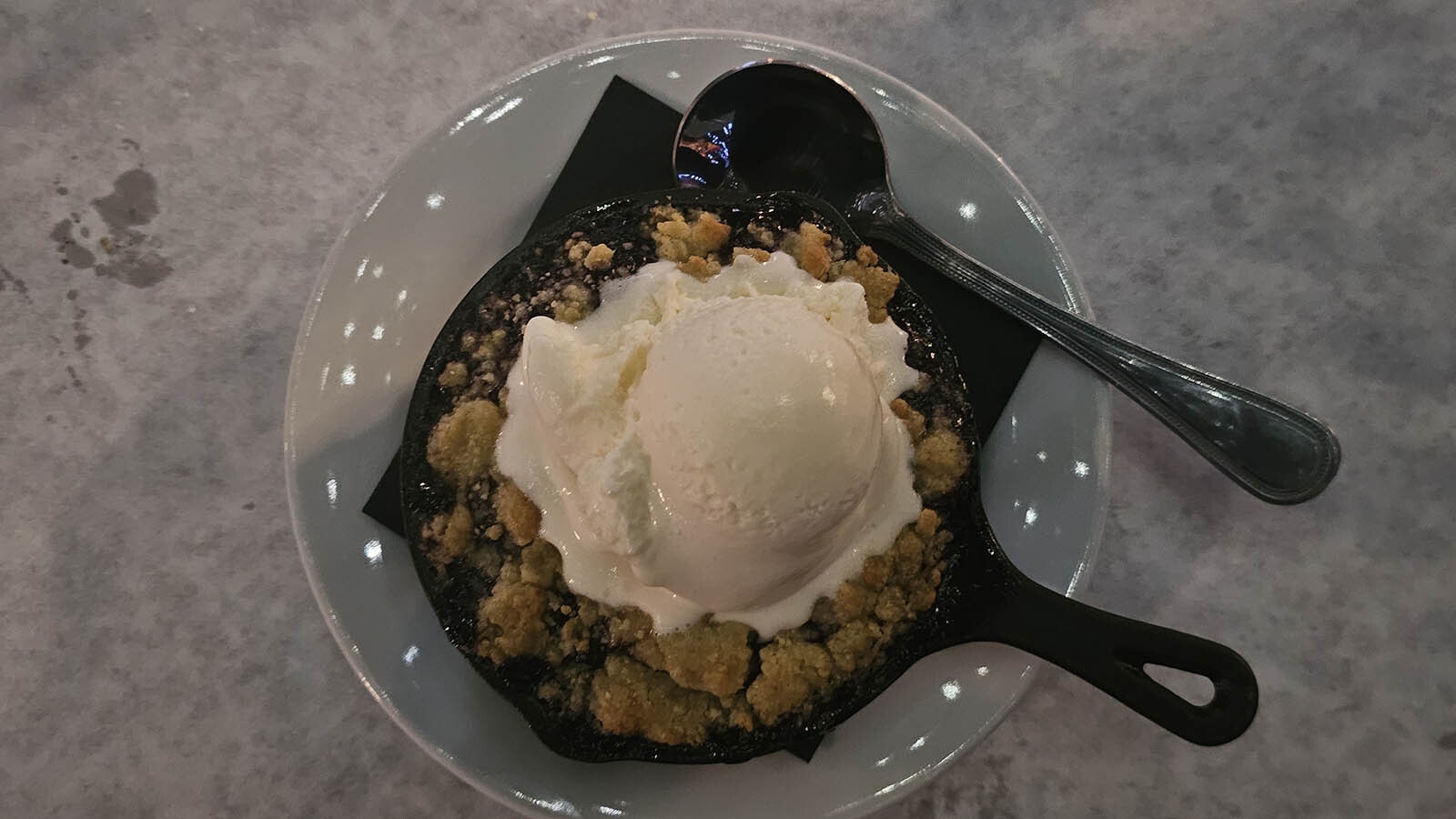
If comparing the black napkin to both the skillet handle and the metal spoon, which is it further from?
the skillet handle

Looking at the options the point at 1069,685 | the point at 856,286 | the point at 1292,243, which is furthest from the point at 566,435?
the point at 1292,243

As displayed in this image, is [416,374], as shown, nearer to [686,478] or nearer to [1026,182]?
[686,478]

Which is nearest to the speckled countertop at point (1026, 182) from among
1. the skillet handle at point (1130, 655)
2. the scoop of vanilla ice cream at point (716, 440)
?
the skillet handle at point (1130, 655)

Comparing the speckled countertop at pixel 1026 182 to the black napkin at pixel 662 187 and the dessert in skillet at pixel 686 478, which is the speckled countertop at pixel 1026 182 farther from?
the dessert in skillet at pixel 686 478

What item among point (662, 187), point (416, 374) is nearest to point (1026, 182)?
point (662, 187)

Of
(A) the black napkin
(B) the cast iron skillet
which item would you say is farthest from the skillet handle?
(A) the black napkin

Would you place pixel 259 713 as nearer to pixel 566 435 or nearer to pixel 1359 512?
pixel 566 435

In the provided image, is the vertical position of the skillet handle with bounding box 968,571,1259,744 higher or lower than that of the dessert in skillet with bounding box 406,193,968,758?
lower
